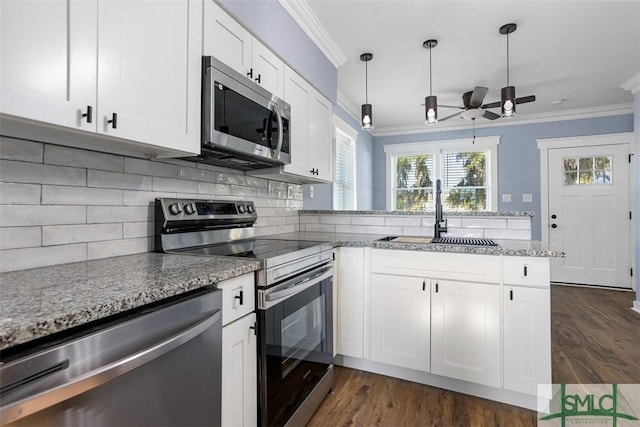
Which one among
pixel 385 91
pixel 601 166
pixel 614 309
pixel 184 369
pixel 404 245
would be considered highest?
pixel 385 91

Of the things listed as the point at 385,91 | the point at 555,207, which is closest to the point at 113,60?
the point at 385,91

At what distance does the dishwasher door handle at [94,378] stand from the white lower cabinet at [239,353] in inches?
7.1

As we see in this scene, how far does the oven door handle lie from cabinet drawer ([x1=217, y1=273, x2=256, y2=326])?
0.06 meters

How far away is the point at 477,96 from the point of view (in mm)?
3305

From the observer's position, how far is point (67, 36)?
93 cm

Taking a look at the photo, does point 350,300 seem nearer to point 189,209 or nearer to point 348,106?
point 189,209

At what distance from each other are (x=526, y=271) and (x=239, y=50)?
1.94 m

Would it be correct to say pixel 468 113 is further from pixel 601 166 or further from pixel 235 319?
pixel 235 319

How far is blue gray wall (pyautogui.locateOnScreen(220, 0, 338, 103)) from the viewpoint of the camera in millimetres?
1702

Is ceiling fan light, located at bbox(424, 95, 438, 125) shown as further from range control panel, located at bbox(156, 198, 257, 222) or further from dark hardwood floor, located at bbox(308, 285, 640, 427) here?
dark hardwood floor, located at bbox(308, 285, 640, 427)

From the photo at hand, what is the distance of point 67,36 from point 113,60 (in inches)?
5.4

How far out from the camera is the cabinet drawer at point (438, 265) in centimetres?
184

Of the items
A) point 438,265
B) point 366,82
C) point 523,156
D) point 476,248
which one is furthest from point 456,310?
point 523,156

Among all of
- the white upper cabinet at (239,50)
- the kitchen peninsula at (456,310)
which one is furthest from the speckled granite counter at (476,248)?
the white upper cabinet at (239,50)
